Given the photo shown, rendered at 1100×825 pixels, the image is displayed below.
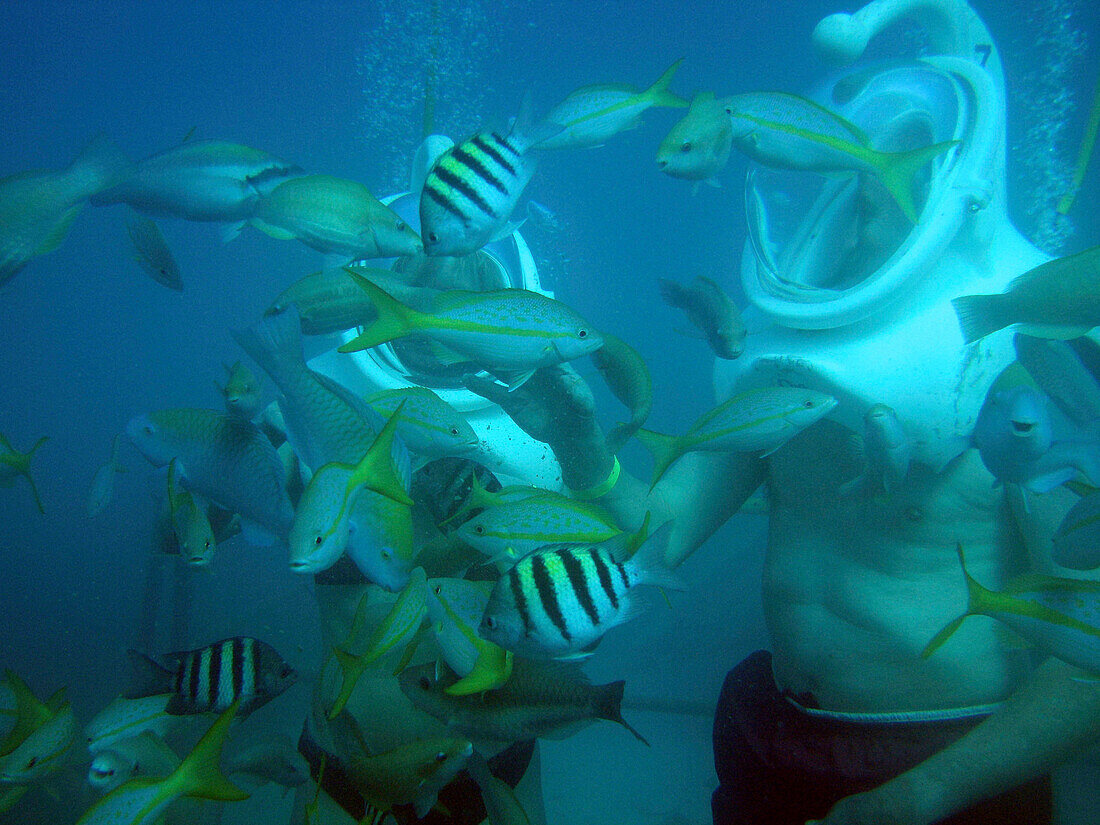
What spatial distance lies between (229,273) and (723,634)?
26.9m

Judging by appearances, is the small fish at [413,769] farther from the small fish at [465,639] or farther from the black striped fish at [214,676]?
the black striped fish at [214,676]

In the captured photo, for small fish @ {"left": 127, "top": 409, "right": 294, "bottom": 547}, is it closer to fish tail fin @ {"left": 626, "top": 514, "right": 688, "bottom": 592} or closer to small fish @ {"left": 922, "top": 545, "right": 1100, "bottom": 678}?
fish tail fin @ {"left": 626, "top": 514, "right": 688, "bottom": 592}

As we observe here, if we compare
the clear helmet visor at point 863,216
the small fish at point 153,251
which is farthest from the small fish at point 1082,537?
the small fish at point 153,251

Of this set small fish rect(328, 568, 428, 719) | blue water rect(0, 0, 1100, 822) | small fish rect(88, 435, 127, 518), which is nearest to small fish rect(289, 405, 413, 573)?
small fish rect(328, 568, 428, 719)

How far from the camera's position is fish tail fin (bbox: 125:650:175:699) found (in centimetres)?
183

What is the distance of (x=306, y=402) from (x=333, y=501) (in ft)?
1.20

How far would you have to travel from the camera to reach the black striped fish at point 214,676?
5.94ft

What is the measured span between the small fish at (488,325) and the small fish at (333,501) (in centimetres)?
36

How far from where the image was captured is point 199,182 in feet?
5.70

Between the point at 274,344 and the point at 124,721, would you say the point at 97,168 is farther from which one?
the point at 124,721

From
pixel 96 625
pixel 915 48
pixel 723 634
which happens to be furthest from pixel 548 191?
pixel 96 625

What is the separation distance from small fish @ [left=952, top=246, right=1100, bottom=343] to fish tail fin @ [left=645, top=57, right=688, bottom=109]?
1459mm

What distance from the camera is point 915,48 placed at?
16.4 m

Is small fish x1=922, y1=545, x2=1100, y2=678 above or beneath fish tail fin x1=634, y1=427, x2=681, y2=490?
beneath
